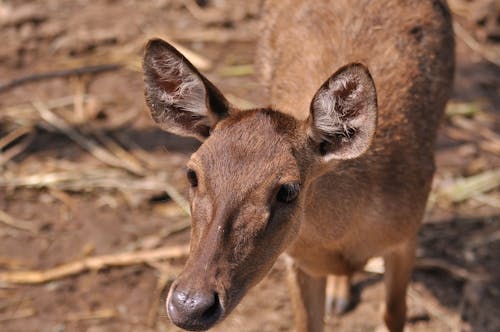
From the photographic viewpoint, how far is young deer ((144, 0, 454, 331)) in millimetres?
3732

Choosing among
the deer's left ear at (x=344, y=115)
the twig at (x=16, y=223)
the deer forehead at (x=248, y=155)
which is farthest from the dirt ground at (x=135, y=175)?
the deer forehead at (x=248, y=155)

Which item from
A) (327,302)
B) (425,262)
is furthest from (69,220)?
(425,262)

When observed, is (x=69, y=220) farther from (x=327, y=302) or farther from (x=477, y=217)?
(x=477, y=217)

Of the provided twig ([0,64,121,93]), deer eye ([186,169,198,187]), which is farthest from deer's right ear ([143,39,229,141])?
twig ([0,64,121,93])

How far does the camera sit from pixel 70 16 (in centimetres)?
899

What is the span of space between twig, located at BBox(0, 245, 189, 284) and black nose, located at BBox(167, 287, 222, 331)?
279cm

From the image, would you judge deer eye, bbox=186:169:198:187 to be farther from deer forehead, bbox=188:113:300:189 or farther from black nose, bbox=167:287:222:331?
black nose, bbox=167:287:222:331

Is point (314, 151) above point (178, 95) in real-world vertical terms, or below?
below

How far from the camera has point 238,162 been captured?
3844 mm

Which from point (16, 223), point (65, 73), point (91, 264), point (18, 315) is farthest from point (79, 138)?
point (18, 315)

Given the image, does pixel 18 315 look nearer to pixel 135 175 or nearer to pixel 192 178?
pixel 135 175

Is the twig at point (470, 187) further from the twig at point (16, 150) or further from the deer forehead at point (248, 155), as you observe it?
the twig at point (16, 150)

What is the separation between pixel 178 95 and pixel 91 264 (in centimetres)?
234

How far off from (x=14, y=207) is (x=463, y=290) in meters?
3.51
